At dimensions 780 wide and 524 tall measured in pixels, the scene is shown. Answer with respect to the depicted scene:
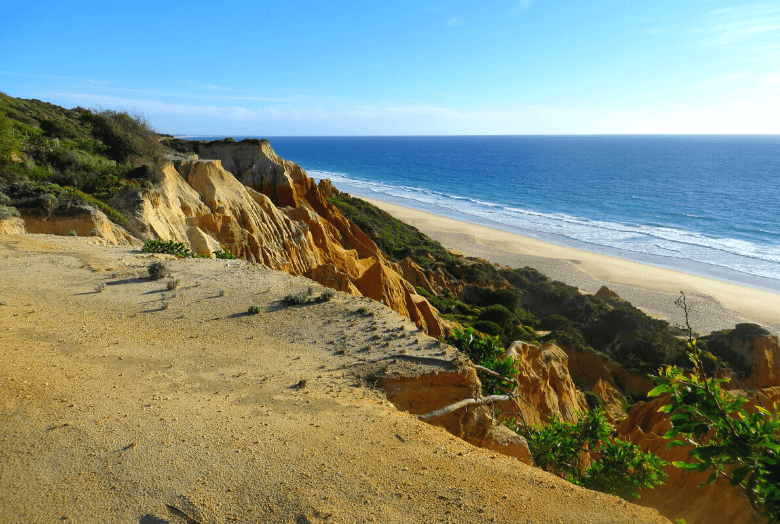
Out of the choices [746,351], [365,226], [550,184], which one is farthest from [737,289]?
[550,184]

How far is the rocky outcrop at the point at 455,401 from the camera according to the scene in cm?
876

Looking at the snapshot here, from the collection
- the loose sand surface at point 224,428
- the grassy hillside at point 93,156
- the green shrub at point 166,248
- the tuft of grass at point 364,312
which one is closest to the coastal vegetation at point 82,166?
the grassy hillside at point 93,156

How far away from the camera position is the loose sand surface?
5593 millimetres

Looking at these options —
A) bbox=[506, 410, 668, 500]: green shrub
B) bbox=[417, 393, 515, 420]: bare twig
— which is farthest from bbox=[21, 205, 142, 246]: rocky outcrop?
bbox=[506, 410, 668, 500]: green shrub

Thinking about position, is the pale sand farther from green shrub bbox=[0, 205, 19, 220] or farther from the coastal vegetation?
green shrub bbox=[0, 205, 19, 220]

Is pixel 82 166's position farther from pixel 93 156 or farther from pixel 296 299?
pixel 296 299

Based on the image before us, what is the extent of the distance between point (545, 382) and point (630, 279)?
3084 centimetres

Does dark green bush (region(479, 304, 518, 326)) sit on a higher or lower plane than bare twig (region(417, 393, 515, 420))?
lower

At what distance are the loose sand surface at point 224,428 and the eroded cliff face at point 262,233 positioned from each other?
8.00 meters

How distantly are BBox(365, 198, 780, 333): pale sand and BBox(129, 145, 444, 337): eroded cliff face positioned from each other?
20.5 m

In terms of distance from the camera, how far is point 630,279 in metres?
41.4

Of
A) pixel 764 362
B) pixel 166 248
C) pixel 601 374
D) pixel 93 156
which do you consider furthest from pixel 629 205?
pixel 166 248

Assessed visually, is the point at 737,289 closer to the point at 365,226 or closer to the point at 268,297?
the point at 365,226

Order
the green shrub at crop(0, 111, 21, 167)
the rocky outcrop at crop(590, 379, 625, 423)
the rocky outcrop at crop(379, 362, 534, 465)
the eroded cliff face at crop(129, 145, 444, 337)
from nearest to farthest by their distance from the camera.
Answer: the rocky outcrop at crop(379, 362, 534, 465) < the eroded cliff face at crop(129, 145, 444, 337) < the rocky outcrop at crop(590, 379, 625, 423) < the green shrub at crop(0, 111, 21, 167)
